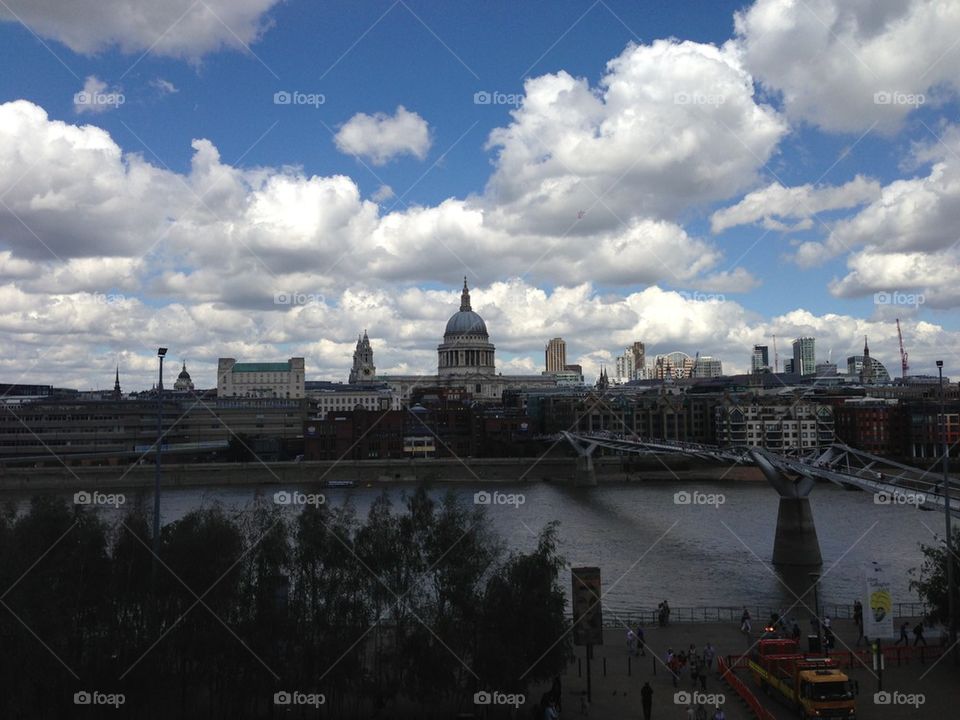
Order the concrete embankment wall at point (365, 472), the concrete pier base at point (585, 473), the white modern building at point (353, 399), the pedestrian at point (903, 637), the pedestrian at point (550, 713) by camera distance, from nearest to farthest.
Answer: the pedestrian at point (550, 713)
the pedestrian at point (903, 637)
the concrete embankment wall at point (365, 472)
the concrete pier base at point (585, 473)
the white modern building at point (353, 399)

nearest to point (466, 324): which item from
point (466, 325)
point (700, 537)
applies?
point (466, 325)

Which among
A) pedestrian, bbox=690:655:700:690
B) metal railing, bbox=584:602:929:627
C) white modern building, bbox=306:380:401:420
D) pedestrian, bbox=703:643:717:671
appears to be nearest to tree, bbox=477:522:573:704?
pedestrian, bbox=690:655:700:690

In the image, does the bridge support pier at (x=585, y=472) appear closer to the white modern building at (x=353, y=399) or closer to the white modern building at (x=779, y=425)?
the white modern building at (x=779, y=425)

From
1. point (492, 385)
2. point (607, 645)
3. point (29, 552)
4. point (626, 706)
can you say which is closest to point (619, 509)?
point (607, 645)

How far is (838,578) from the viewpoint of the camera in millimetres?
22672

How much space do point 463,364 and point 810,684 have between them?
117 meters

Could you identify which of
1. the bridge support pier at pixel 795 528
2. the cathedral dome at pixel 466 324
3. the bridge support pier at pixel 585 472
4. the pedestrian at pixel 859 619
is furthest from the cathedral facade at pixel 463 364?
the pedestrian at pixel 859 619

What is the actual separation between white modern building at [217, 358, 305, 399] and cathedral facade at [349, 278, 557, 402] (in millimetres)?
13295

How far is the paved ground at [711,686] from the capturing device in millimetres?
12016

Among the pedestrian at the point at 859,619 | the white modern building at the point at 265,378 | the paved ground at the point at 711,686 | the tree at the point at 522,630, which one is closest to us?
the tree at the point at 522,630

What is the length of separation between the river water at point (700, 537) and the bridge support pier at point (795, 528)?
1.60ft

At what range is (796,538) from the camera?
2450 cm

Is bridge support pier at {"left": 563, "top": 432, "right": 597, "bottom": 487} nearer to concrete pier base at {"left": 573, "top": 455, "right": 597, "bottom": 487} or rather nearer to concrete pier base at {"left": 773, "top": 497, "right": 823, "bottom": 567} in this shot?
concrete pier base at {"left": 573, "top": 455, "right": 597, "bottom": 487}

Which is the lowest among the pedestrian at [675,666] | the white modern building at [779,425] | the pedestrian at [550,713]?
the pedestrian at [675,666]
